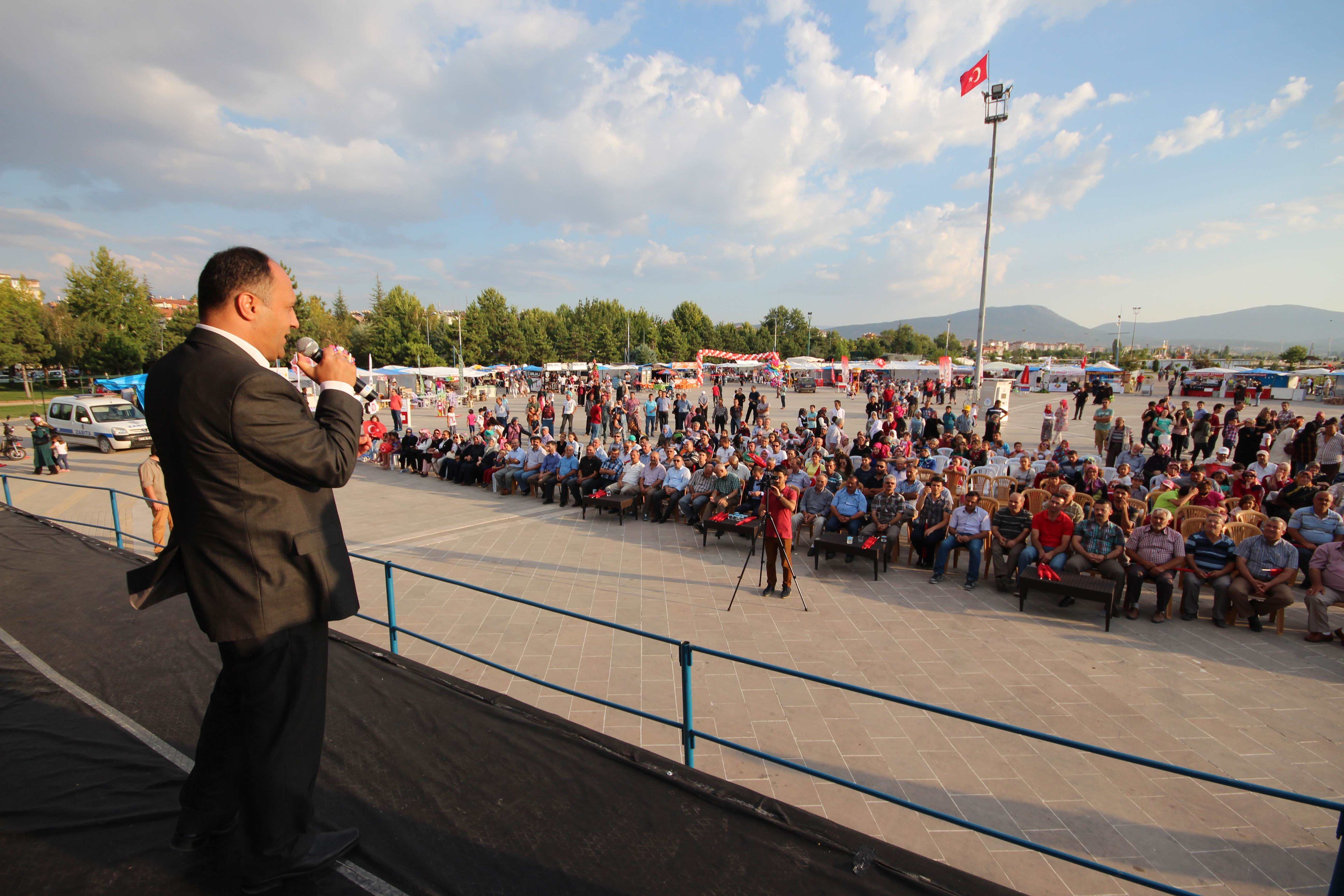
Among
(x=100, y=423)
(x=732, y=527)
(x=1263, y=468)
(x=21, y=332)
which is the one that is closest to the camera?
(x=732, y=527)

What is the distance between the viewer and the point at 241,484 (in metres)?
1.72

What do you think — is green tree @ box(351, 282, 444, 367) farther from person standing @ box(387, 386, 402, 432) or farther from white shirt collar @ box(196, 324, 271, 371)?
white shirt collar @ box(196, 324, 271, 371)

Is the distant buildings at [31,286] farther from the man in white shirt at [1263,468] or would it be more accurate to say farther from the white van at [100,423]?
the man in white shirt at [1263,468]

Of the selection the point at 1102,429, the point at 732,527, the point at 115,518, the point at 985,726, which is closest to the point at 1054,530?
the point at 732,527

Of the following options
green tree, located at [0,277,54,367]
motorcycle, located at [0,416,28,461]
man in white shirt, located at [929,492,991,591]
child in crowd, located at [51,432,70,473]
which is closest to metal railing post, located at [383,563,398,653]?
man in white shirt, located at [929,492,991,591]

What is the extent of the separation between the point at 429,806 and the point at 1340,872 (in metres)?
3.37

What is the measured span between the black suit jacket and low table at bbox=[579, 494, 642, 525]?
8562 mm

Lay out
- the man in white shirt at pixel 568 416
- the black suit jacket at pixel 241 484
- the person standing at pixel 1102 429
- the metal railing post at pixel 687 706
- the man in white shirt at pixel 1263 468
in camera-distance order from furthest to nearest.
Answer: the man in white shirt at pixel 568 416, the person standing at pixel 1102 429, the man in white shirt at pixel 1263 468, the metal railing post at pixel 687 706, the black suit jacket at pixel 241 484

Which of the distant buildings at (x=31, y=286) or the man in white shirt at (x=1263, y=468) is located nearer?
the man in white shirt at (x=1263, y=468)

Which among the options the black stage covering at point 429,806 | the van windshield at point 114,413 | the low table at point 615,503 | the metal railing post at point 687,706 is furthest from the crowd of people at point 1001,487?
the van windshield at point 114,413

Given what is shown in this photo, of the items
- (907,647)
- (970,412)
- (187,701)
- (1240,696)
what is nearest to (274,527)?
(187,701)

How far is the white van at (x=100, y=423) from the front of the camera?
1925cm

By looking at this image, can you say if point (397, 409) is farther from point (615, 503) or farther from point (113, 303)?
point (113, 303)

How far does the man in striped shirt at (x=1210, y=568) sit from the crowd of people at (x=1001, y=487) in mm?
16
